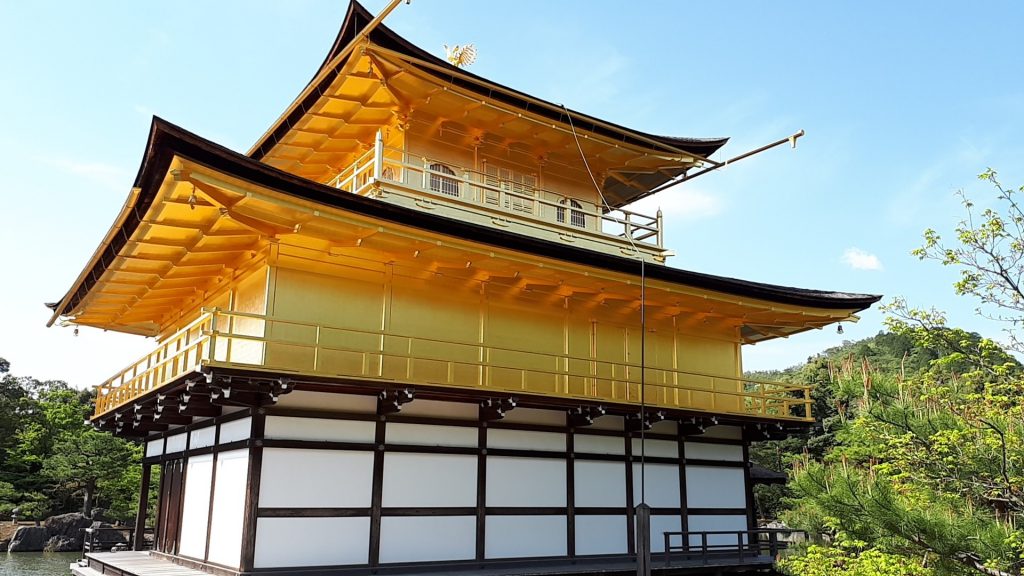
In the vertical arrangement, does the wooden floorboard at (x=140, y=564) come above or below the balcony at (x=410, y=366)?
below

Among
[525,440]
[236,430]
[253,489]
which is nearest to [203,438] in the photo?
[236,430]

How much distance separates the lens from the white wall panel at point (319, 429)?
1212 centimetres

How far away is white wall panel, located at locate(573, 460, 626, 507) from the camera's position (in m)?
15.0

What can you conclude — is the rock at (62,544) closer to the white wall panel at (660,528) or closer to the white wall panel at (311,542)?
the white wall panel at (311,542)

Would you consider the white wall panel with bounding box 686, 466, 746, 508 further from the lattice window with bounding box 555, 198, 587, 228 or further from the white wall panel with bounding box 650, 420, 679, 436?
the lattice window with bounding box 555, 198, 587, 228

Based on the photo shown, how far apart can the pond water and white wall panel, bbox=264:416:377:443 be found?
1444cm

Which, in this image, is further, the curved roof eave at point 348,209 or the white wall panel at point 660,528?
the white wall panel at point 660,528

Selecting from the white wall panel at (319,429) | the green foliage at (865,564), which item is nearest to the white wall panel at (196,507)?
the white wall panel at (319,429)

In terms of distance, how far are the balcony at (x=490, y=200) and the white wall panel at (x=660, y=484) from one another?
478cm

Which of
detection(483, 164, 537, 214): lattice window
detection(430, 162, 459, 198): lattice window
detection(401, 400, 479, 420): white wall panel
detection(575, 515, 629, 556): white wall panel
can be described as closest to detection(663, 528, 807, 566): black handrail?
detection(575, 515, 629, 556): white wall panel

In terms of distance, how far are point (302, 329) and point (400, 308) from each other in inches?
72.3

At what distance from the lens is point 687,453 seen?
16.8 meters

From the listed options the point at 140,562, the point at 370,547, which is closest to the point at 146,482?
the point at 140,562

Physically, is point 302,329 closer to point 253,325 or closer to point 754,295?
point 253,325
